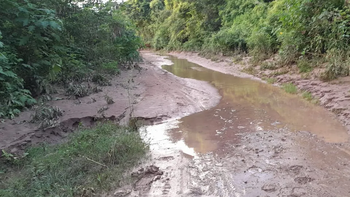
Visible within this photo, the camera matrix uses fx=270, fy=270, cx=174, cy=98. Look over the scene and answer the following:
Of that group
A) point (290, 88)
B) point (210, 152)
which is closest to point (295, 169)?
point (210, 152)

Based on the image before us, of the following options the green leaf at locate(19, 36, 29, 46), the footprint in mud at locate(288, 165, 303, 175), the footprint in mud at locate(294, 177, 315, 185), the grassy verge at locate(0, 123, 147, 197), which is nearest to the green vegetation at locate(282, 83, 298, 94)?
the footprint in mud at locate(288, 165, 303, 175)

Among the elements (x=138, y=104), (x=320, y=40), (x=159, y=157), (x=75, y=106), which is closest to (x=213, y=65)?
(x=320, y=40)

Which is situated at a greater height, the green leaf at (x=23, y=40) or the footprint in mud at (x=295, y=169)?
the green leaf at (x=23, y=40)

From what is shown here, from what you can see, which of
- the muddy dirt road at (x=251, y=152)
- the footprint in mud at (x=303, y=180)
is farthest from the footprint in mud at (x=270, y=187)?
the footprint in mud at (x=303, y=180)

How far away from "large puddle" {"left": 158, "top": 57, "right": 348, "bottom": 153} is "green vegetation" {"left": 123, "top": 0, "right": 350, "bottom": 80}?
74.3 inches

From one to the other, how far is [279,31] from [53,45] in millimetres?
9817

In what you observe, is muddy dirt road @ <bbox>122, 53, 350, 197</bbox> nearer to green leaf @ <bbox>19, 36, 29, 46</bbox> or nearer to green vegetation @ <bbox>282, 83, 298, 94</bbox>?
green vegetation @ <bbox>282, 83, 298, 94</bbox>

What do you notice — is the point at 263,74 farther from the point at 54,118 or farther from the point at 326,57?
the point at 54,118

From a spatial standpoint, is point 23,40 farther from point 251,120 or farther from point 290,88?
point 290,88

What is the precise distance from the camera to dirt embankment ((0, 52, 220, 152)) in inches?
217

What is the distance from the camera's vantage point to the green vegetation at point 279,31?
359 inches

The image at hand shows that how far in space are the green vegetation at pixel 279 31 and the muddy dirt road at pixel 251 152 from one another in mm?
2588

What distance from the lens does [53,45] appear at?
251 inches

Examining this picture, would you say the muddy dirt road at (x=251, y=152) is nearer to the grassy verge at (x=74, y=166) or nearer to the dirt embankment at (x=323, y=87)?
the dirt embankment at (x=323, y=87)
